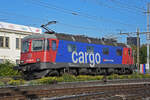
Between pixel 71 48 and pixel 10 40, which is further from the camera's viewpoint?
pixel 10 40

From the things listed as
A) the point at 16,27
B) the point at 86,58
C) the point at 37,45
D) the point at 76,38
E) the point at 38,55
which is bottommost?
the point at 86,58

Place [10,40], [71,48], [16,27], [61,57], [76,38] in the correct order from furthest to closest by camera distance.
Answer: [16,27] → [10,40] → [76,38] → [71,48] → [61,57]

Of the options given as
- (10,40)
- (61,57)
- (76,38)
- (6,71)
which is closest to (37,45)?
(61,57)

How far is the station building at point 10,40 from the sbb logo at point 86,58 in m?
14.2

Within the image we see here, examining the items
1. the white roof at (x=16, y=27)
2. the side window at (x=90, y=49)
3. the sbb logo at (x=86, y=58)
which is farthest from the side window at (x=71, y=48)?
the white roof at (x=16, y=27)

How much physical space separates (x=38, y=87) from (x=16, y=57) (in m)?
20.7

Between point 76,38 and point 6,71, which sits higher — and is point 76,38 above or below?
above

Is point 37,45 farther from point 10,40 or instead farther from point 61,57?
point 10,40

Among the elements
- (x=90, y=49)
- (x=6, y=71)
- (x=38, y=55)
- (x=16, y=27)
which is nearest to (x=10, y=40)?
(x=16, y=27)

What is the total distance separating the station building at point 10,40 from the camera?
32562mm

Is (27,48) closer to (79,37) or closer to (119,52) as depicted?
(79,37)

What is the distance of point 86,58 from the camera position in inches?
874

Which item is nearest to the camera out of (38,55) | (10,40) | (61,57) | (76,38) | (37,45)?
(38,55)

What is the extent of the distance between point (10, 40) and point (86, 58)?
15.1 meters
